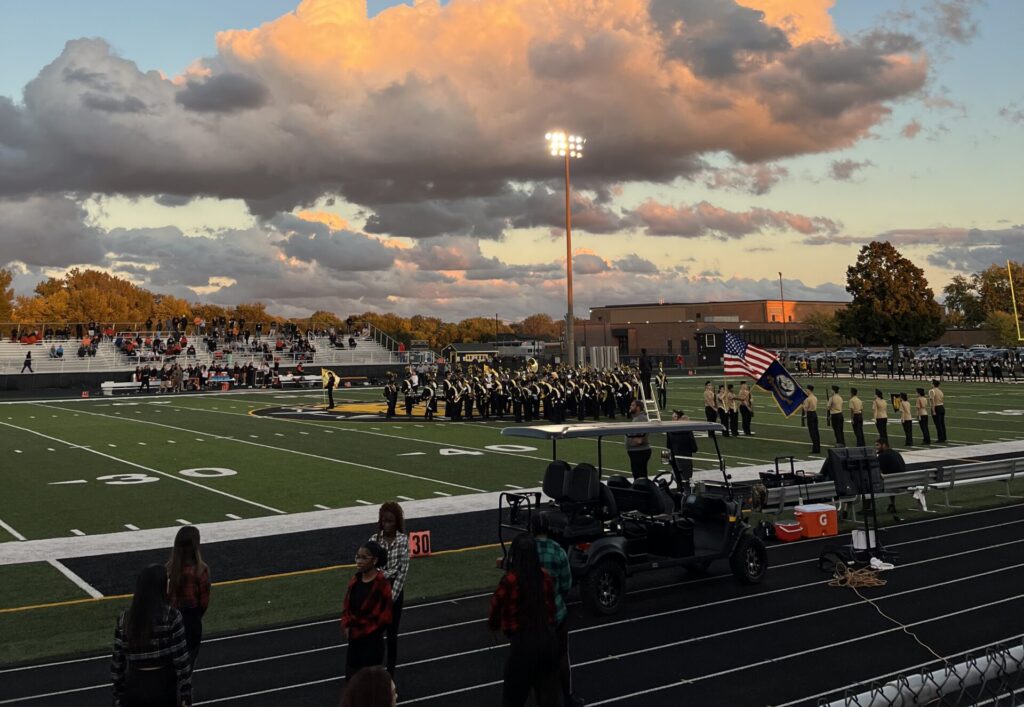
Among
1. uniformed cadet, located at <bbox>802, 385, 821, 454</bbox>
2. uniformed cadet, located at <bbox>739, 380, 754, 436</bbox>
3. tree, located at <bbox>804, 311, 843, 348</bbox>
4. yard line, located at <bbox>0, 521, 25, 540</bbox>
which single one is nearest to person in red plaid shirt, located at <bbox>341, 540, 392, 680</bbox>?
yard line, located at <bbox>0, 521, 25, 540</bbox>

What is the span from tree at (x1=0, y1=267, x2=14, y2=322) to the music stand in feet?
418

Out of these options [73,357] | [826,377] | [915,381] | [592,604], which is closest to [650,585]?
[592,604]

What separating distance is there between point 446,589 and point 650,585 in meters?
2.69

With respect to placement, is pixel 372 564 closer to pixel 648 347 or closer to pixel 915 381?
pixel 915 381

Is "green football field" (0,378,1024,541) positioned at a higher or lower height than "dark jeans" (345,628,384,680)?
lower

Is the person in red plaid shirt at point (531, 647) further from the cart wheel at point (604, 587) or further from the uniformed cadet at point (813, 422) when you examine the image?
the uniformed cadet at point (813, 422)

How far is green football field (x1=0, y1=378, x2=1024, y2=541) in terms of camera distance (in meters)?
17.8

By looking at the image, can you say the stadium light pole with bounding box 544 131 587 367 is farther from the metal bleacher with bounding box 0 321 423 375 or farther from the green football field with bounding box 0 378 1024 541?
the metal bleacher with bounding box 0 321 423 375

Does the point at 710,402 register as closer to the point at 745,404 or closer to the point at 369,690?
the point at 745,404

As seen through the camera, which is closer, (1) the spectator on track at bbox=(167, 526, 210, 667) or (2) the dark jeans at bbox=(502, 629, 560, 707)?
(2) the dark jeans at bbox=(502, 629, 560, 707)

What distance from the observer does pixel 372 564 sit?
270 inches

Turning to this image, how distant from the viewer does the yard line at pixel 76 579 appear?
11.7 meters

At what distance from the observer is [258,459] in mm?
24875

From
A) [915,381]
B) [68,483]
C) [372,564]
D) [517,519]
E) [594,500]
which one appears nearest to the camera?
[372,564]
